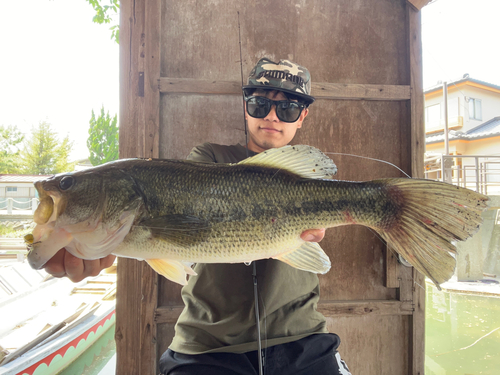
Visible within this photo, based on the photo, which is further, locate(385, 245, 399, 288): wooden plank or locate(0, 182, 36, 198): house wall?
locate(0, 182, 36, 198): house wall

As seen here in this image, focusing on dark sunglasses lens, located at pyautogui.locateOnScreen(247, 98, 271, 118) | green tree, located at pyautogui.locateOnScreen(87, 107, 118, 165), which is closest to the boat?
dark sunglasses lens, located at pyautogui.locateOnScreen(247, 98, 271, 118)

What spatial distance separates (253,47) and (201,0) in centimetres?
63

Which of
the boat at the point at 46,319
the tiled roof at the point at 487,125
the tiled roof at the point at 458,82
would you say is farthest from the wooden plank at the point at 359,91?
the tiled roof at the point at 487,125

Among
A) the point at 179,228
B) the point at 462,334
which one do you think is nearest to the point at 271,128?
the point at 179,228

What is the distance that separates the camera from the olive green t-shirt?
6.02 feet

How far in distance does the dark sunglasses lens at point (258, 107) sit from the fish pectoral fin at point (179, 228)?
100cm

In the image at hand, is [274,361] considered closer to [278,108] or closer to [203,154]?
[203,154]

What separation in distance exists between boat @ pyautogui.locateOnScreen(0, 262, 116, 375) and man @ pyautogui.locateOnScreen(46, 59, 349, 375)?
12.7ft

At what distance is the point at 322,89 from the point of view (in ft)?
9.37

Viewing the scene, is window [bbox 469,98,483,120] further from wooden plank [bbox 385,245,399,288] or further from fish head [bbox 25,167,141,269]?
fish head [bbox 25,167,141,269]

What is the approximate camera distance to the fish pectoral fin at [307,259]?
1.55m

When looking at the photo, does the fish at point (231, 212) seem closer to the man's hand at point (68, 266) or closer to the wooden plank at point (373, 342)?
the man's hand at point (68, 266)

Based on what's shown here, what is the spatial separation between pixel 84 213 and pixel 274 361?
1.35m

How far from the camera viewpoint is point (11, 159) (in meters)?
25.8
